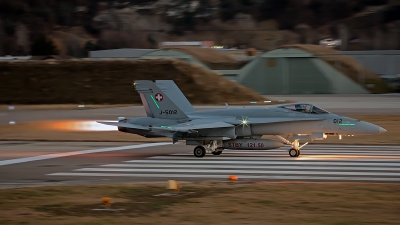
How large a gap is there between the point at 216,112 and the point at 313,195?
929 centimetres

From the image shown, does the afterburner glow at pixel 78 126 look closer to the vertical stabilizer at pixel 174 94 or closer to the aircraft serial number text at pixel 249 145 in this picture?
the vertical stabilizer at pixel 174 94

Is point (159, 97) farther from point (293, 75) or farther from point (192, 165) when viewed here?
point (293, 75)

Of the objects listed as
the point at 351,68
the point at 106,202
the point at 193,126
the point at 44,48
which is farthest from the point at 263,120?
the point at 44,48

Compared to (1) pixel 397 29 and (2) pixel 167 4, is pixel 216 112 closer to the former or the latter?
(1) pixel 397 29

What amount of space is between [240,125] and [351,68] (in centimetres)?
4906

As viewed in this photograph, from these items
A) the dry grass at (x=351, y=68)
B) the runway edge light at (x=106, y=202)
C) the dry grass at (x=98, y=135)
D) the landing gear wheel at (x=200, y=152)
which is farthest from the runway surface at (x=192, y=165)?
the dry grass at (x=351, y=68)

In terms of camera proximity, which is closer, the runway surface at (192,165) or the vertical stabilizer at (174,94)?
the runway surface at (192,165)

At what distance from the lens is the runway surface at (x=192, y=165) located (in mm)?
15922

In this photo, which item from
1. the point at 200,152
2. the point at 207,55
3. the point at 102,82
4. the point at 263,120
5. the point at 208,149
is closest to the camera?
the point at 263,120

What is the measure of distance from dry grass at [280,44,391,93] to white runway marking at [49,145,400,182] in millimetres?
45272

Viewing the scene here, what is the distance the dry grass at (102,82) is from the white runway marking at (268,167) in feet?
108

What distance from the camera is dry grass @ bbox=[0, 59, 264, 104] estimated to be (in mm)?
55812

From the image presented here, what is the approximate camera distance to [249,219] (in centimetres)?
1020

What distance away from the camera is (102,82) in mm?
58375
